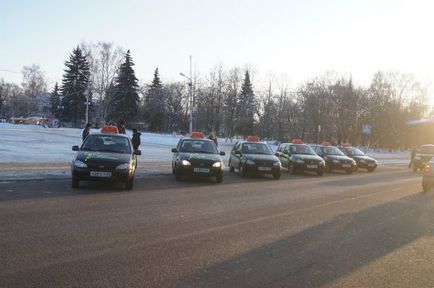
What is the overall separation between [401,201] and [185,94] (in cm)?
8856

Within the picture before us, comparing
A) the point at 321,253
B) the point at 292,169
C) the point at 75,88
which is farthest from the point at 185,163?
the point at 75,88

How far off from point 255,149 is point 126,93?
61834mm

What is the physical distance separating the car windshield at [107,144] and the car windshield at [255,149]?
7769 mm

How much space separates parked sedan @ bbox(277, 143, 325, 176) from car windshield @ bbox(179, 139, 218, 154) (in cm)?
642

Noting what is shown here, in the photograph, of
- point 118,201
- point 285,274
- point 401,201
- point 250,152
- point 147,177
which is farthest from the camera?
point 250,152

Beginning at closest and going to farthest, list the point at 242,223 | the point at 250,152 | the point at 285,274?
the point at 285,274 < the point at 242,223 < the point at 250,152

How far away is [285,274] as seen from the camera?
5836 mm

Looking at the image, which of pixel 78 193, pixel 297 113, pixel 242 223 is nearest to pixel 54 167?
pixel 78 193

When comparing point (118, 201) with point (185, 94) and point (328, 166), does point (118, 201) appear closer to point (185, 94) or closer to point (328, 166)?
point (328, 166)

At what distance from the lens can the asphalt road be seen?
5.61 metres

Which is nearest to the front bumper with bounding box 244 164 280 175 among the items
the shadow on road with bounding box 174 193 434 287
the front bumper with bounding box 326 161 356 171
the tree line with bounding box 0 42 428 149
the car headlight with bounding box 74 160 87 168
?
the front bumper with bounding box 326 161 356 171

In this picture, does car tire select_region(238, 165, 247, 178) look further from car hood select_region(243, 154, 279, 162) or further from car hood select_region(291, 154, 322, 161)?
car hood select_region(291, 154, 322, 161)

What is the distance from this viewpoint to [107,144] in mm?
14531

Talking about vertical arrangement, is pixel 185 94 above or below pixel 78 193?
above
